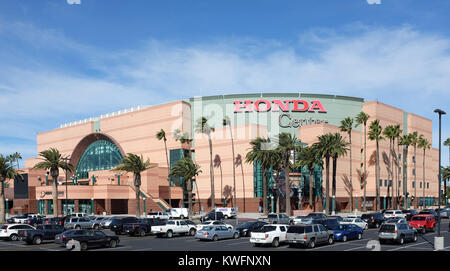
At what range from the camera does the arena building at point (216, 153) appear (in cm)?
9244

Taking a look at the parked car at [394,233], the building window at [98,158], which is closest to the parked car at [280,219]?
the parked car at [394,233]

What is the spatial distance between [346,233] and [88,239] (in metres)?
20.4

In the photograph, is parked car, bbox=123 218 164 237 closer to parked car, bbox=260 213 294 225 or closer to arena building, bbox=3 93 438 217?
parked car, bbox=260 213 294 225

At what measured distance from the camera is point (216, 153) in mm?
96812

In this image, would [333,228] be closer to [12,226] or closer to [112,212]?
[12,226]

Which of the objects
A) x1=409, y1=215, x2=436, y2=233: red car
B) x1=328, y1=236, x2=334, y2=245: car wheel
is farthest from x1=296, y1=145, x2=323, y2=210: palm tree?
x1=328, y1=236, x2=334, y2=245: car wheel

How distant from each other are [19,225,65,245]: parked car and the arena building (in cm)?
5173

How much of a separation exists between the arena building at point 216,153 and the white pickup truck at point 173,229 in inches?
1804

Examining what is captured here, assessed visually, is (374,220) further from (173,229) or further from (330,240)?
(173,229)

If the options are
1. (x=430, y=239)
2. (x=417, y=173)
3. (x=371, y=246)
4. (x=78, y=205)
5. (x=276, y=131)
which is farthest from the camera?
(x=417, y=173)

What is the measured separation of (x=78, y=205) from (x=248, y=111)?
147 ft

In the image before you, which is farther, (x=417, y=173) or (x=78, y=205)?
(x=417, y=173)

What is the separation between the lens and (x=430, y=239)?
37.1 m

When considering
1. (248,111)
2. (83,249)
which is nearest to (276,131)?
(248,111)
